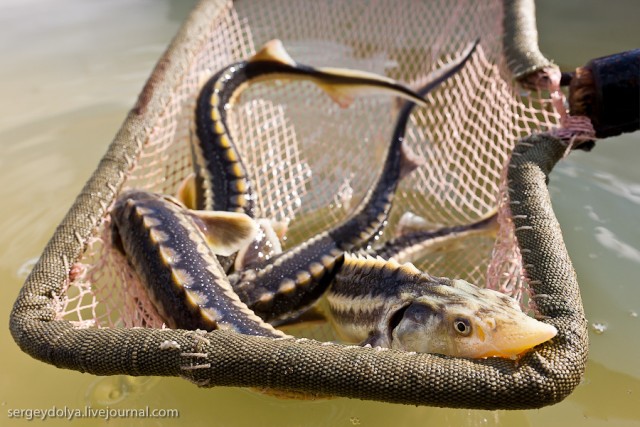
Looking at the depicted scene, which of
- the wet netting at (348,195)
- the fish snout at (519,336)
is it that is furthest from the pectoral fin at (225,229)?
the fish snout at (519,336)

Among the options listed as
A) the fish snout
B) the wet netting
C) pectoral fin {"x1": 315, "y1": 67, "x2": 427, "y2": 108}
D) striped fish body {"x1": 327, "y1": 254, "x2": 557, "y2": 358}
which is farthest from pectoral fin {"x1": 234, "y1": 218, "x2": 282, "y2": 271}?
the fish snout

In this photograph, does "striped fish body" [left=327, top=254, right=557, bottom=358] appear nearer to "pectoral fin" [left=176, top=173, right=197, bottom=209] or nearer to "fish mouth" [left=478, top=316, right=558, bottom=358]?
"fish mouth" [left=478, top=316, right=558, bottom=358]

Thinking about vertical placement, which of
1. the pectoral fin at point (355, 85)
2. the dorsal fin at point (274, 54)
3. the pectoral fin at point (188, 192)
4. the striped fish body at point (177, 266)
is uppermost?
the dorsal fin at point (274, 54)

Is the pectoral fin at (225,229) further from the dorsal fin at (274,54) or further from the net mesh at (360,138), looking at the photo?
the dorsal fin at (274,54)

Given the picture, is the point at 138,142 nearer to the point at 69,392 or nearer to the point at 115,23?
the point at 69,392

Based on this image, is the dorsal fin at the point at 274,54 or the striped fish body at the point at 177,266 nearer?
the striped fish body at the point at 177,266

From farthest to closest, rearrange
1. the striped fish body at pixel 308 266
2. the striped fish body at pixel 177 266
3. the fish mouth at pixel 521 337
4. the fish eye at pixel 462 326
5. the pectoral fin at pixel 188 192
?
the pectoral fin at pixel 188 192, the striped fish body at pixel 308 266, the striped fish body at pixel 177 266, the fish eye at pixel 462 326, the fish mouth at pixel 521 337
